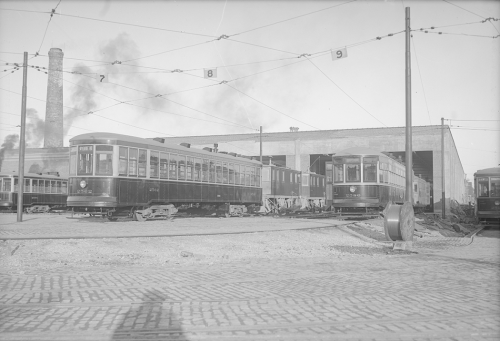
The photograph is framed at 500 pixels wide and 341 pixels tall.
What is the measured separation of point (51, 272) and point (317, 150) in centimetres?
3964

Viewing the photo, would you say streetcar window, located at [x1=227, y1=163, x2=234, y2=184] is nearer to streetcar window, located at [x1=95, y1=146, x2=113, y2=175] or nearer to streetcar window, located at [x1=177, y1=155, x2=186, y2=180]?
streetcar window, located at [x1=177, y1=155, x2=186, y2=180]

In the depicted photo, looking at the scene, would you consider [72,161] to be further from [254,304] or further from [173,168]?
[254,304]

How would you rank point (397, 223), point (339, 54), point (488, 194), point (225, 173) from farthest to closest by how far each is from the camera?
point (225, 173)
point (488, 194)
point (339, 54)
point (397, 223)

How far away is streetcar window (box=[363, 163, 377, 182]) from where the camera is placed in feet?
75.6

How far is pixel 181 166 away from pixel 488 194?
14.6 metres

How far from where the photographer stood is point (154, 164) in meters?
20.1

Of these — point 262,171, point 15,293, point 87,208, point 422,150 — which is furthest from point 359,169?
point 422,150

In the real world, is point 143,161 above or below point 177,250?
above

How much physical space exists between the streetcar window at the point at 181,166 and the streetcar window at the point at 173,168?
10.0 inches

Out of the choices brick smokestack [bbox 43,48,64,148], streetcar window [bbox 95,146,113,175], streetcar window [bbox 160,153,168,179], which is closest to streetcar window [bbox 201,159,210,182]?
streetcar window [bbox 160,153,168,179]

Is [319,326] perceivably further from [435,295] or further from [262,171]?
[262,171]

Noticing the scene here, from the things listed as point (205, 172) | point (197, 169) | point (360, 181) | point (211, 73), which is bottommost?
point (360, 181)

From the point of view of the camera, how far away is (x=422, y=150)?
1667 inches

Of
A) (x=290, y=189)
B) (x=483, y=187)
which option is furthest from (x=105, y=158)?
(x=290, y=189)
